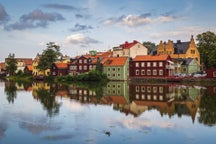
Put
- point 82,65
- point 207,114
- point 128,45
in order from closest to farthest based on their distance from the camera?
point 207,114 < point 82,65 < point 128,45

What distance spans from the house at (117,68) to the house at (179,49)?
50.6 ft

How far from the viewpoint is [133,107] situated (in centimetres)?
2642

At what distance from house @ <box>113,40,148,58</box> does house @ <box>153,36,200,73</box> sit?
17.4ft

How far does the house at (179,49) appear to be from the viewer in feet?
280

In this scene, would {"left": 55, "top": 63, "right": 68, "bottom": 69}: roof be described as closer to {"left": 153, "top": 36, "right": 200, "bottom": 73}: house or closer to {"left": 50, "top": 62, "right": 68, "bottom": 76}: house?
{"left": 50, "top": 62, "right": 68, "bottom": 76}: house

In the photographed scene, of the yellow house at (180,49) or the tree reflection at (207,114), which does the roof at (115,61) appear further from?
the tree reflection at (207,114)

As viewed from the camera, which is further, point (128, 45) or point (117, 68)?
point (128, 45)

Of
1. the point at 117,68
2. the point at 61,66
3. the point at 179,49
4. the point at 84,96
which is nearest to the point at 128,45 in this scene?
the point at 179,49

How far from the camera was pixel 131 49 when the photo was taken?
87.8 m

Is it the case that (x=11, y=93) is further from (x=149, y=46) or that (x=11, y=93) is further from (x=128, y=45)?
(x=149, y=46)

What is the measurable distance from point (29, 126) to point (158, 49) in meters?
75.3

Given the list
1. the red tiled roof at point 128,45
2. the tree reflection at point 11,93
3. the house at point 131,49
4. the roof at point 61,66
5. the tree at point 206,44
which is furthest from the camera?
the roof at point 61,66

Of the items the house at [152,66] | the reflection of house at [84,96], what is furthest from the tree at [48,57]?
the reflection of house at [84,96]

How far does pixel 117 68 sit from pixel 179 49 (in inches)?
832
